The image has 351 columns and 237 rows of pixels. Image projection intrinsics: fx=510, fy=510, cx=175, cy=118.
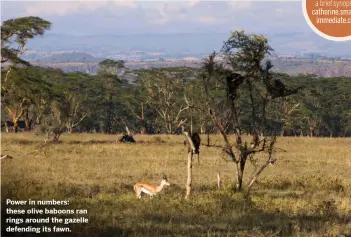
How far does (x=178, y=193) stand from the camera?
12.8m

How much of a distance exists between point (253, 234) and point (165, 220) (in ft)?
7.60

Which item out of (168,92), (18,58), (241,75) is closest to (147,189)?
(241,75)

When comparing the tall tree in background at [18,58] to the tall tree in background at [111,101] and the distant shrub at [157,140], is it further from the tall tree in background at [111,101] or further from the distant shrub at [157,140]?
the tall tree in background at [111,101]

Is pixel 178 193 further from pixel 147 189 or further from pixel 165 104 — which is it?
pixel 165 104

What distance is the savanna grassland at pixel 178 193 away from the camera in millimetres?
8422

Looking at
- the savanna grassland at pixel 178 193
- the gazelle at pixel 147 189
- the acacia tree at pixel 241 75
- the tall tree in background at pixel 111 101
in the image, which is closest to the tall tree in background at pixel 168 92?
the tall tree in background at pixel 111 101

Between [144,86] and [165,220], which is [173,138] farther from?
[165,220]

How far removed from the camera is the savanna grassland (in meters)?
8.42

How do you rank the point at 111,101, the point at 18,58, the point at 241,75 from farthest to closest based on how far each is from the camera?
the point at 111,101 → the point at 18,58 → the point at 241,75

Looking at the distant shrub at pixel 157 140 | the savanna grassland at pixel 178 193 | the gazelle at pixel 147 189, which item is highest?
the gazelle at pixel 147 189

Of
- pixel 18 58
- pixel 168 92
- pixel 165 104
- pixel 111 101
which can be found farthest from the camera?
pixel 111 101

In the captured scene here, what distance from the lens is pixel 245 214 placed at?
32.9 ft

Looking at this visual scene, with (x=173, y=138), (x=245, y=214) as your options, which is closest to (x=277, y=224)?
(x=245, y=214)

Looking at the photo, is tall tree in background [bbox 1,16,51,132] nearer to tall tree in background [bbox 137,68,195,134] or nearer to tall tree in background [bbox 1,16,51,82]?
tall tree in background [bbox 1,16,51,82]
